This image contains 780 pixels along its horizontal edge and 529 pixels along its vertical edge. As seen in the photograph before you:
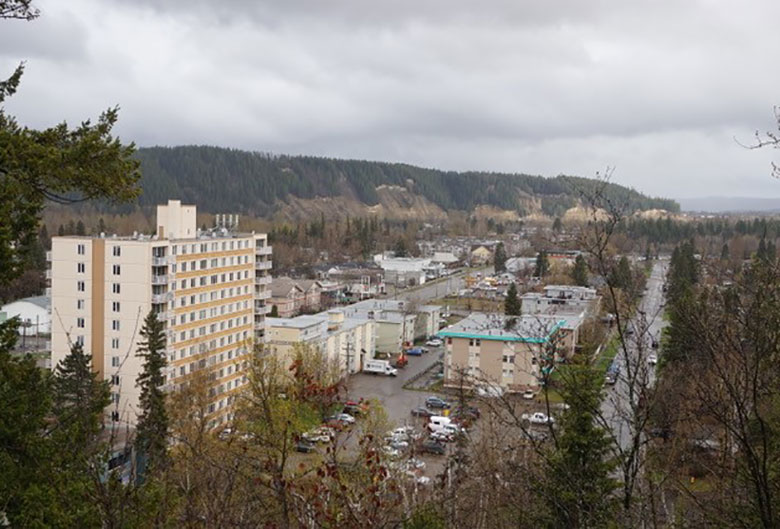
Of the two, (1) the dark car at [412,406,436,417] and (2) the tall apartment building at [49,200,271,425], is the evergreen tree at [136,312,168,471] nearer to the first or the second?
(2) the tall apartment building at [49,200,271,425]

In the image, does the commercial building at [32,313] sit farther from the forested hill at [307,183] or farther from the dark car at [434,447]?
the forested hill at [307,183]

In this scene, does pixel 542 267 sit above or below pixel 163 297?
below

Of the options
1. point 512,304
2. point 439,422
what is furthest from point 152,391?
point 512,304

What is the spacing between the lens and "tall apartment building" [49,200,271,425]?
11.7 meters

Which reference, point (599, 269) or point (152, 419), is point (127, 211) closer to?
point (152, 419)

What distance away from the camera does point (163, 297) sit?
38.5 feet

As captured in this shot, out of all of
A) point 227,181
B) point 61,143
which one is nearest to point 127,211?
point 227,181

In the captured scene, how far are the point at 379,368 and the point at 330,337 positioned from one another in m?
1.44

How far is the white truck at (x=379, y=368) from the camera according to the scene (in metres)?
15.9

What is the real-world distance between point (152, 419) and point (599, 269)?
7.62 m

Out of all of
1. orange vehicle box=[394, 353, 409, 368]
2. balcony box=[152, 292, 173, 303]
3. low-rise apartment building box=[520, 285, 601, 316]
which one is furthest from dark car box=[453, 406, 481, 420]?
low-rise apartment building box=[520, 285, 601, 316]

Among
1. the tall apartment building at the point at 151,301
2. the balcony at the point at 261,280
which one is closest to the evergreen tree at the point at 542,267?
the balcony at the point at 261,280

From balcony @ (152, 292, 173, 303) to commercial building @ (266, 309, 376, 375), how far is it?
2368 millimetres

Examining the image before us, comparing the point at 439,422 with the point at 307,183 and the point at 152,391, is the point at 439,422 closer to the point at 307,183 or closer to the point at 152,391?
the point at 152,391
